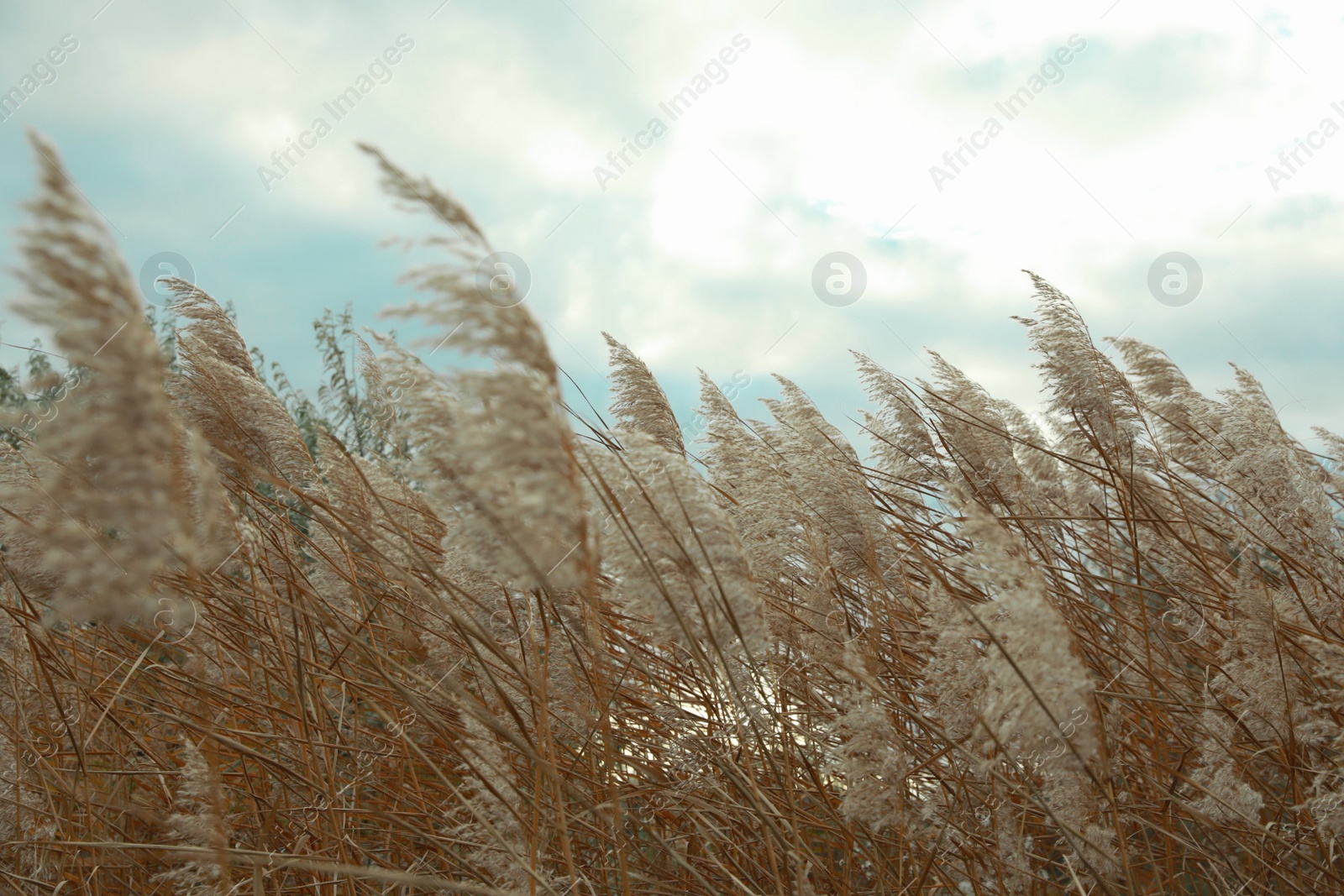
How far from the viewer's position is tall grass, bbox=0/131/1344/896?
1.18 m

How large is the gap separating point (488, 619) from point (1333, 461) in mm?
3566

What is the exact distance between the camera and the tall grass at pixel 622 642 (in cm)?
118

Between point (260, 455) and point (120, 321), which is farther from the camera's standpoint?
point (260, 455)

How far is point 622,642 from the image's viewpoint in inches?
105

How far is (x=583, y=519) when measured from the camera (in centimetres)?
115

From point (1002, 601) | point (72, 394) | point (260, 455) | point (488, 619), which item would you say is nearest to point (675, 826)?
point (488, 619)

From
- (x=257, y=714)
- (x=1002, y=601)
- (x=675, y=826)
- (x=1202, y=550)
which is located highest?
(x=1202, y=550)

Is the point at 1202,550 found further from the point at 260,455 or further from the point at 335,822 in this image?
the point at 260,455

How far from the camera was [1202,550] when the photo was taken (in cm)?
309

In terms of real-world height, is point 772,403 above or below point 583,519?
above

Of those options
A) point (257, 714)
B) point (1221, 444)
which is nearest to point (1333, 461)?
point (1221, 444)

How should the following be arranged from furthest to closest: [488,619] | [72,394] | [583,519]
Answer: [488,619]
[583,519]
[72,394]

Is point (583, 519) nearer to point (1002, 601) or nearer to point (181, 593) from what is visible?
point (1002, 601)

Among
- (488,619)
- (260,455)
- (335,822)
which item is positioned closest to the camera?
(335,822)
